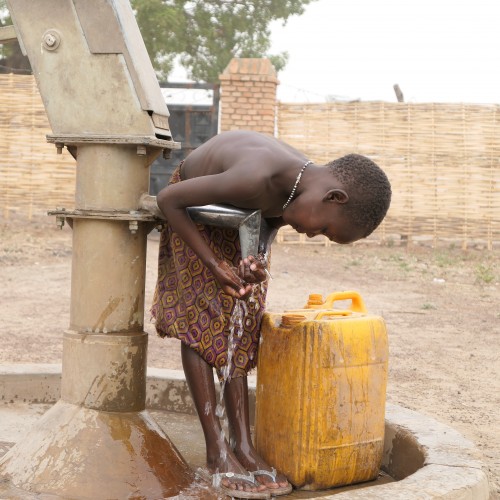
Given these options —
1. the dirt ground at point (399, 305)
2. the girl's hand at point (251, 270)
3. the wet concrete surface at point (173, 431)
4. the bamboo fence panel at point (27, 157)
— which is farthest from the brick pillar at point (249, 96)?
the girl's hand at point (251, 270)

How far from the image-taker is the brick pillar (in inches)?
470

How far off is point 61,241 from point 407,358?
7026mm

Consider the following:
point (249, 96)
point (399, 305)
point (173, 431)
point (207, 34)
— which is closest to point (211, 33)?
point (207, 34)

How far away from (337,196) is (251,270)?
0.37 m

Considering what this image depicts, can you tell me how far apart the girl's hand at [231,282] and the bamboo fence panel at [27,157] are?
34.0 ft

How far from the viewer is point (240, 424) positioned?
2.93 meters

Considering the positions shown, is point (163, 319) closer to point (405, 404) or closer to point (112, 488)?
point (112, 488)

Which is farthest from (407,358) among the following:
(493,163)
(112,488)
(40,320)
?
(493,163)

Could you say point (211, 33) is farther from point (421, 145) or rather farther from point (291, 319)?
point (291, 319)

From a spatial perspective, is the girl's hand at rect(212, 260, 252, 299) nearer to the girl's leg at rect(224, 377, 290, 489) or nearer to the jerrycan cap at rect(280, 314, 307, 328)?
the jerrycan cap at rect(280, 314, 307, 328)

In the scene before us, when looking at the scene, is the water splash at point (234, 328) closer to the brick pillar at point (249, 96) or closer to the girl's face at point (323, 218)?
the girl's face at point (323, 218)

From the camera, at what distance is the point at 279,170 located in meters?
2.67

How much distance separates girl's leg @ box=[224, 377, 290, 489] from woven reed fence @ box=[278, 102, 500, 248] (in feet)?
31.2

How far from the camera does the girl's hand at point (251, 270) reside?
251 cm
